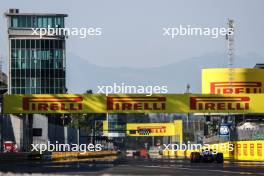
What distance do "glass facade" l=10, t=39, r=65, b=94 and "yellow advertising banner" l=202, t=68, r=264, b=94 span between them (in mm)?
53743

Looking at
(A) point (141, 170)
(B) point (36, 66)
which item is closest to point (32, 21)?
(B) point (36, 66)

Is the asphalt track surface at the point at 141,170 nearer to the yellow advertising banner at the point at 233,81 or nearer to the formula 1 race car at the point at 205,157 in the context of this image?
the formula 1 race car at the point at 205,157

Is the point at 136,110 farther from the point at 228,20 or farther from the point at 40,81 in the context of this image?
the point at 40,81

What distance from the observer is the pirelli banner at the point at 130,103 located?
69500mm

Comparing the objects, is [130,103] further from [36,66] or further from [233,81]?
[36,66]

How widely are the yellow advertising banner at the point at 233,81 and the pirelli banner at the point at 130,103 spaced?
129 ft

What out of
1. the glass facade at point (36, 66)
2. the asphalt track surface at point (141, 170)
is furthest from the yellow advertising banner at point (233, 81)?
the glass facade at point (36, 66)

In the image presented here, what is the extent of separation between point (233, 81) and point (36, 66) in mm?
60564

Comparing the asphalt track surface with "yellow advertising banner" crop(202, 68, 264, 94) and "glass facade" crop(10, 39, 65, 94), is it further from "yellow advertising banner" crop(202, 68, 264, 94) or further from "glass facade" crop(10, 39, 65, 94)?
"glass facade" crop(10, 39, 65, 94)

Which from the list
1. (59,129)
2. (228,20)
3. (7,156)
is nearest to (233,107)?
(7,156)

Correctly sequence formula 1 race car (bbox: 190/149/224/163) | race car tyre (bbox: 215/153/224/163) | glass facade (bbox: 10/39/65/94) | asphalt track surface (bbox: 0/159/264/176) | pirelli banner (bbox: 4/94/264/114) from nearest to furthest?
asphalt track surface (bbox: 0/159/264/176) < race car tyre (bbox: 215/153/224/163) < formula 1 race car (bbox: 190/149/224/163) < pirelli banner (bbox: 4/94/264/114) < glass facade (bbox: 10/39/65/94)

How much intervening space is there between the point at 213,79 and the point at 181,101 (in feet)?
138

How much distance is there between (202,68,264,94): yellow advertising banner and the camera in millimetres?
110438

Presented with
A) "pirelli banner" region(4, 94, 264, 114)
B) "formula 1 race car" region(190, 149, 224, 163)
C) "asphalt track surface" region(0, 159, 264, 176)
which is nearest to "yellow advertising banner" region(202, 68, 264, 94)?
"pirelli banner" region(4, 94, 264, 114)
